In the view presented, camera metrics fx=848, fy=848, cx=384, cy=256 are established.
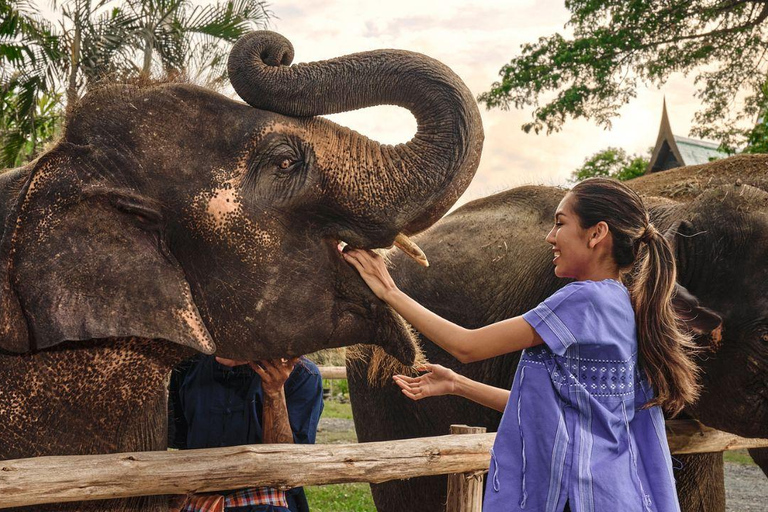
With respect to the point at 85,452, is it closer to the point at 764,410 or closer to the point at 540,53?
the point at 764,410

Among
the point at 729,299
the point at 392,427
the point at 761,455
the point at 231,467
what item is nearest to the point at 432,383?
the point at 231,467

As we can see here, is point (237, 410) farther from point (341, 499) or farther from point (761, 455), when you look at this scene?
point (341, 499)

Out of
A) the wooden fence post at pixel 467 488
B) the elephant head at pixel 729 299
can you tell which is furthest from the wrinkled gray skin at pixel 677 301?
the wooden fence post at pixel 467 488

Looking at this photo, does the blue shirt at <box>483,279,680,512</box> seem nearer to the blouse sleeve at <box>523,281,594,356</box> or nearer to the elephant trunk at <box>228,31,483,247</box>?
the blouse sleeve at <box>523,281,594,356</box>

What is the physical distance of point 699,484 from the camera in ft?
15.8

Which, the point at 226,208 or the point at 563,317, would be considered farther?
the point at 226,208

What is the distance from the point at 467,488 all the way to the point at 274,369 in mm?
1366

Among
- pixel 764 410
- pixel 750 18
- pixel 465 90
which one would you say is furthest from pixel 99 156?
pixel 750 18

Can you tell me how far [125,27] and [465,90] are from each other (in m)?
13.4

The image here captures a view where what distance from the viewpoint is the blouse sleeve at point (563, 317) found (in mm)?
2307

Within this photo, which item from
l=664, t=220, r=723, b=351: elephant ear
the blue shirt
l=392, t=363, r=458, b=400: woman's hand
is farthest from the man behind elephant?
l=664, t=220, r=723, b=351: elephant ear

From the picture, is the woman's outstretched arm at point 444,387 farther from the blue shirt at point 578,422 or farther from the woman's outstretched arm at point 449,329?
the blue shirt at point 578,422

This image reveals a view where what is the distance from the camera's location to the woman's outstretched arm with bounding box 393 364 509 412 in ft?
9.47

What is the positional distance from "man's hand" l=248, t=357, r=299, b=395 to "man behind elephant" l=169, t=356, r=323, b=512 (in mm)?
163
